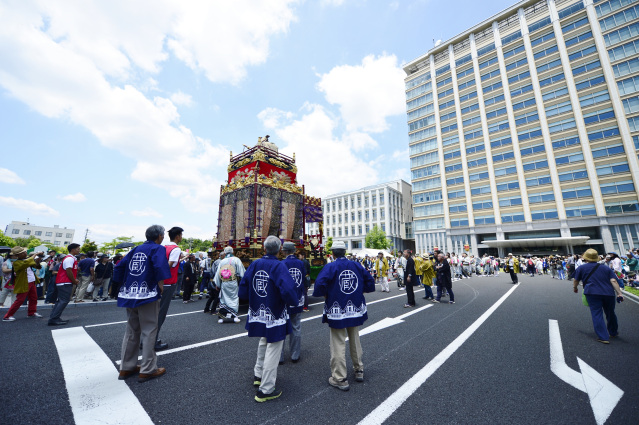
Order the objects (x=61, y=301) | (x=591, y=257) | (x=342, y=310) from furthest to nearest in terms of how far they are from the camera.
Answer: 1. (x=61, y=301)
2. (x=591, y=257)
3. (x=342, y=310)

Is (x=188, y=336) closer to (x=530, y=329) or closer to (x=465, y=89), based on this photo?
(x=530, y=329)

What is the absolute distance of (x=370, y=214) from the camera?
58875 mm

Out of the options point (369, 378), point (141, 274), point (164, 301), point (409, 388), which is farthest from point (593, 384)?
point (164, 301)

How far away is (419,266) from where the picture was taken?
10.7 meters

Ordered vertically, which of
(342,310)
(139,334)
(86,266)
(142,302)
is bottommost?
(139,334)

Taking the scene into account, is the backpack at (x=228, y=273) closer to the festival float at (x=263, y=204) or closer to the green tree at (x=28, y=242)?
the festival float at (x=263, y=204)

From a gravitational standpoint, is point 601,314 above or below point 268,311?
below

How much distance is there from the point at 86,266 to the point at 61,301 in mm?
3839

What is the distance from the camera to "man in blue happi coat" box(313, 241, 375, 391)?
3.28 m

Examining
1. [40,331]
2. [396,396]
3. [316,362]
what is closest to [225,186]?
[40,331]

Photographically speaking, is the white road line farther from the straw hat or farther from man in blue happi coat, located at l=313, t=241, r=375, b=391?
man in blue happi coat, located at l=313, t=241, r=375, b=391

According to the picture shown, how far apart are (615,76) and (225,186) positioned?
49843 millimetres

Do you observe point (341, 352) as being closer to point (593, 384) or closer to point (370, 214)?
point (593, 384)

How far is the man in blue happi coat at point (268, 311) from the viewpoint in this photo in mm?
2979
